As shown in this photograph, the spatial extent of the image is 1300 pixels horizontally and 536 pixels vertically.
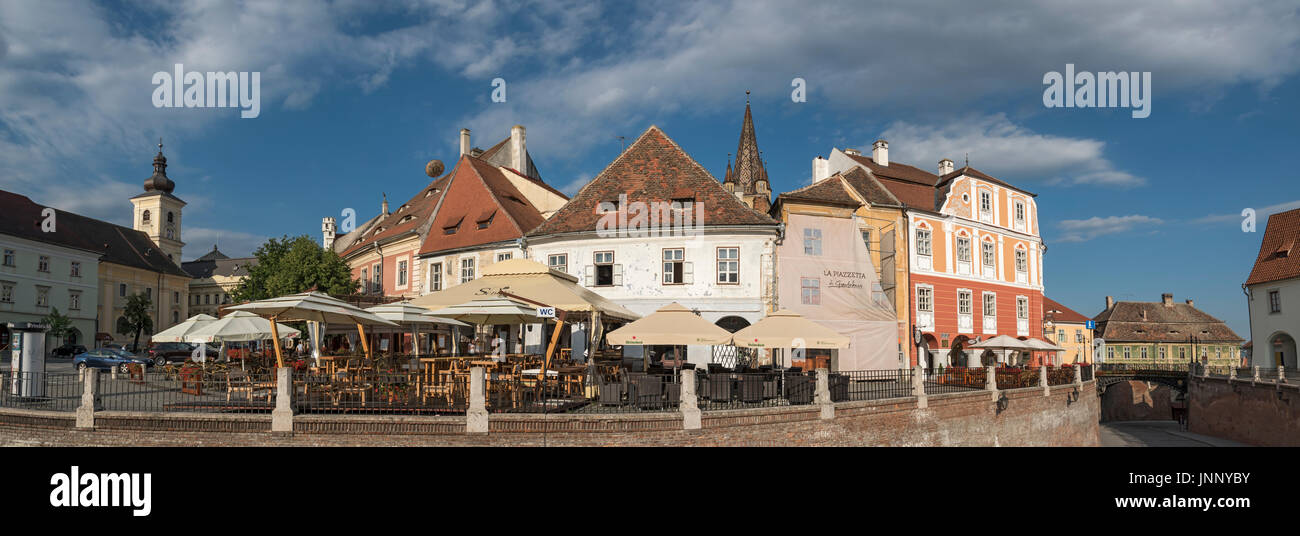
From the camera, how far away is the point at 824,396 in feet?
50.5

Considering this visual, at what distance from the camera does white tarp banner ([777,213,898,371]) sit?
1047 inches

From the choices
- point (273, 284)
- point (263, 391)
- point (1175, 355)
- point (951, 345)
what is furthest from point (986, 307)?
point (1175, 355)

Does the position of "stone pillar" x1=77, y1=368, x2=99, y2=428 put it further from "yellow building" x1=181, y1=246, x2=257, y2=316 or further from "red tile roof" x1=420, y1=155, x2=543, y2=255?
"yellow building" x1=181, y1=246, x2=257, y2=316

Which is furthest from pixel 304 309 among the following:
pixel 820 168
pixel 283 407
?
pixel 820 168

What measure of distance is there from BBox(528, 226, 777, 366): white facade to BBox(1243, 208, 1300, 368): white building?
31573 millimetres

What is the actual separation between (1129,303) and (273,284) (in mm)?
74365

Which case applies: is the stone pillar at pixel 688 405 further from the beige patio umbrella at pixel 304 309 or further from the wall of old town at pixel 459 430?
the beige patio umbrella at pixel 304 309

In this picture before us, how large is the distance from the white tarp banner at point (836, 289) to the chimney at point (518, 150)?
18.5 metres

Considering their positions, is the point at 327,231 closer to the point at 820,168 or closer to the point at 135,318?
the point at 135,318

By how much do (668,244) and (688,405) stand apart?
42.7 ft

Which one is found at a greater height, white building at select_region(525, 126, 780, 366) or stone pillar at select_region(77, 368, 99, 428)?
white building at select_region(525, 126, 780, 366)

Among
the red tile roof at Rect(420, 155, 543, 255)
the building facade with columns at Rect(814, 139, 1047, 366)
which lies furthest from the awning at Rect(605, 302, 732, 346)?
the building facade with columns at Rect(814, 139, 1047, 366)

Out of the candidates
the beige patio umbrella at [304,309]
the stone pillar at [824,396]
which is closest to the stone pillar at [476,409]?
the beige patio umbrella at [304,309]

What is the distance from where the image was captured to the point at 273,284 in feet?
118
